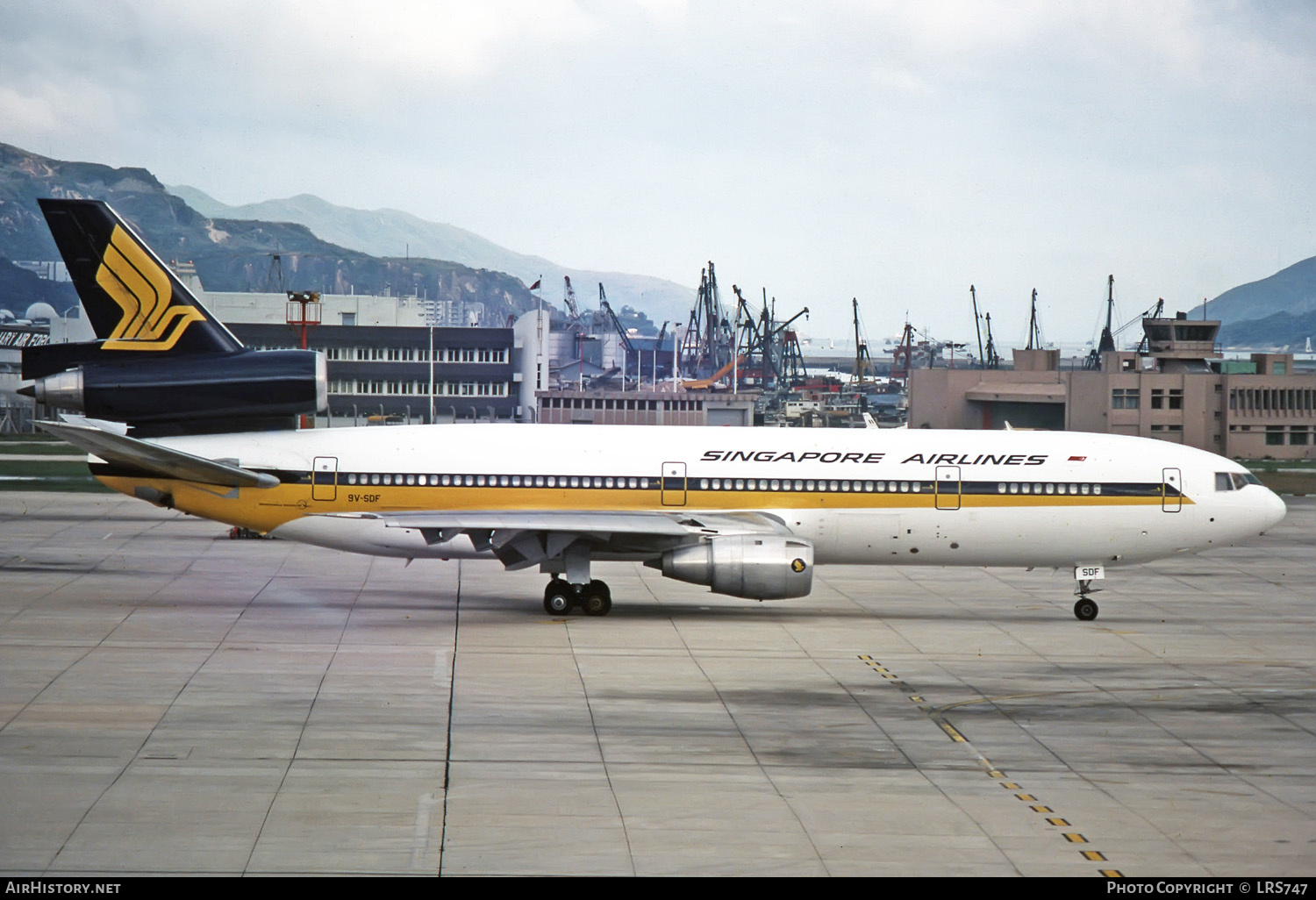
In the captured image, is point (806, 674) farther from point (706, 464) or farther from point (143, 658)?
point (143, 658)

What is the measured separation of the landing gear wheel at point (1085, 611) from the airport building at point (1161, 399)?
69063mm

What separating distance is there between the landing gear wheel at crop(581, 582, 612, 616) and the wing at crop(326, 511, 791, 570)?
0.82m

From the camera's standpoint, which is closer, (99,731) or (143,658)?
(99,731)

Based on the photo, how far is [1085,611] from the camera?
3041 cm

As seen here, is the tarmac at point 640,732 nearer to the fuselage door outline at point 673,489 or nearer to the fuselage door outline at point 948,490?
the fuselage door outline at point 673,489

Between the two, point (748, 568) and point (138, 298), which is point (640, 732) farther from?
point (138, 298)

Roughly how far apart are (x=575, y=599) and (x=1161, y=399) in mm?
80783

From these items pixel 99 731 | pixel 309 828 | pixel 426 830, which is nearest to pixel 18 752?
pixel 99 731

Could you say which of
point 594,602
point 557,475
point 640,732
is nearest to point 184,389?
point 557,475

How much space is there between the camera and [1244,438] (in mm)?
101750

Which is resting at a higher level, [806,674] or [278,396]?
[278,396]

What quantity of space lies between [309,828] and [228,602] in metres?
16.8

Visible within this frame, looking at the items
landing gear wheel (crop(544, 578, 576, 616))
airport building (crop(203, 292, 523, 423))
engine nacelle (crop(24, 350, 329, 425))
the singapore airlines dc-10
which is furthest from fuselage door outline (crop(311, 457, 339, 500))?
airport building (crop(203, 292, 523, 423))

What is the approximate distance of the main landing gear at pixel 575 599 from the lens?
28.9 m
